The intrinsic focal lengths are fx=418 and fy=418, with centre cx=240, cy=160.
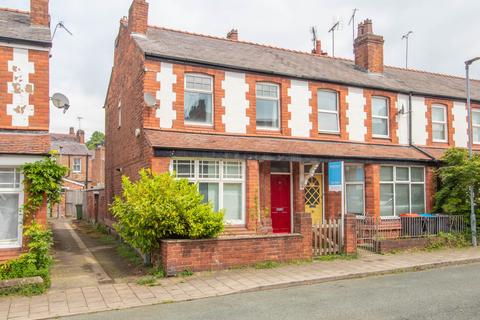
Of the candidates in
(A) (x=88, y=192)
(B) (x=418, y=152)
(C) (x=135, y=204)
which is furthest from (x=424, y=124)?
(A) (x=88, y=192)

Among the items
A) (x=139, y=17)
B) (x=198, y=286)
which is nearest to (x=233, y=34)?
(x=139, y=17)

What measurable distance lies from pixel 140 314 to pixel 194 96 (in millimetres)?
7903

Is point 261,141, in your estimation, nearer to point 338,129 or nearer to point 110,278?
point 338,129

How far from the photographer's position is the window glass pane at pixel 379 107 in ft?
55.6

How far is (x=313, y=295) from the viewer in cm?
841

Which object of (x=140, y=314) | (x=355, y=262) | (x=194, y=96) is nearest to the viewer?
(x=140, y=314)

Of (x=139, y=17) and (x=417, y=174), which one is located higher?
(x=139, y=17)

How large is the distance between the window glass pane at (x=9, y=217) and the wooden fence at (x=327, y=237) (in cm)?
776

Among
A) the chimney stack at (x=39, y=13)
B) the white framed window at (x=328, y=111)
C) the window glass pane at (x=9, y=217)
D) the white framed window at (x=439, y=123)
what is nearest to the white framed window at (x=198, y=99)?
the chimney stack at (x=39, y=13)

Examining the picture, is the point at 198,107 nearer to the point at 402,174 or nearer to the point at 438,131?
the point at 402,174

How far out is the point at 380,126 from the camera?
1709cm

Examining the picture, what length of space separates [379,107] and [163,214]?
11019 millimetres

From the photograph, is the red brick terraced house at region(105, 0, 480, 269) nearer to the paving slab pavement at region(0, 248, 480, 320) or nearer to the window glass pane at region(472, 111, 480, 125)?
the window glass pane at region(472, 111, 480, 125)

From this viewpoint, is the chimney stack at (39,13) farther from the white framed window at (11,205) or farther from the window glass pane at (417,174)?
the window glass pane at (417,174)
